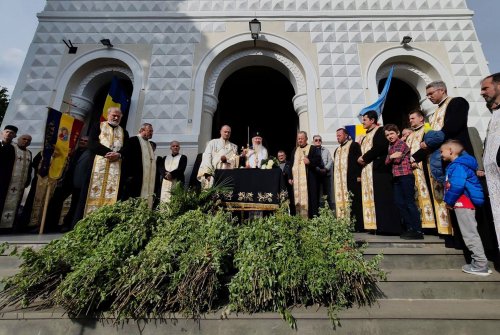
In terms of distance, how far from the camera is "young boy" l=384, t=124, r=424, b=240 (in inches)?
137

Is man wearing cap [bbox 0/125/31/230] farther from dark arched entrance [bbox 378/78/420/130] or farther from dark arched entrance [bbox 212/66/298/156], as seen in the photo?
dark arched entrance [bbox 378/78/420/130]

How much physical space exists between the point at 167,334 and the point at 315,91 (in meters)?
6.37

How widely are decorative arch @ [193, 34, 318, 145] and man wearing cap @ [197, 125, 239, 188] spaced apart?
1861mm

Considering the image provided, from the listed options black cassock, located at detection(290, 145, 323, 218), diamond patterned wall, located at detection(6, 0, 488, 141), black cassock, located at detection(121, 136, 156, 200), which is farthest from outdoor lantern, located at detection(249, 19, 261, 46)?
black cassock, located at detection(121, 136, 156, 200)

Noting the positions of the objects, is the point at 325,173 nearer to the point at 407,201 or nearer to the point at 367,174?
the point at 367,174

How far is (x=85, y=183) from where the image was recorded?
4.10 meters

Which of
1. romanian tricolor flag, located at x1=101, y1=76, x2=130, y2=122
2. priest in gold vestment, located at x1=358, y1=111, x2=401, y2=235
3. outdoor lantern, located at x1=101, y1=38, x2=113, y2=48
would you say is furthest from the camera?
outdoor lantern, located at x1=101, y1=38, x2=113, y2=48

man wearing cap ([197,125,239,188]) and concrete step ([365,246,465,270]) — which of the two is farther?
man wearing cap ([197,125,239,188])

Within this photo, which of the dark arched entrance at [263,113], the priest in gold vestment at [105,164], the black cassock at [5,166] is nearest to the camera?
the priest in gold vestment at [105,164]

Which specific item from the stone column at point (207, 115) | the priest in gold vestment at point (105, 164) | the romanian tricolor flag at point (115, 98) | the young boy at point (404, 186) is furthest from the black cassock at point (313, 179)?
the romanian tricolor flag at point (115, 98)

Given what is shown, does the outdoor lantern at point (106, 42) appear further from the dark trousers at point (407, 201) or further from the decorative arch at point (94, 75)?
the dark trousers at point (407, 201)

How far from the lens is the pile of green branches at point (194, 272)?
6.81 feet

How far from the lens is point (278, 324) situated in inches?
79.5

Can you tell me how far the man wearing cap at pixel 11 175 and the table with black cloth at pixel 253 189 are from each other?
410 centimetres
